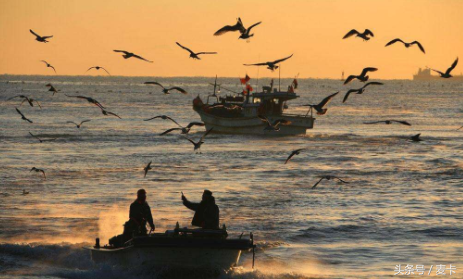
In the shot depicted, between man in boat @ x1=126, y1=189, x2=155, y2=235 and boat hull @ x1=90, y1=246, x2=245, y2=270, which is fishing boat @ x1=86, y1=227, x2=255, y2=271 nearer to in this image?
boat hull @ x1=90, y1=246, x2=245, y2=270

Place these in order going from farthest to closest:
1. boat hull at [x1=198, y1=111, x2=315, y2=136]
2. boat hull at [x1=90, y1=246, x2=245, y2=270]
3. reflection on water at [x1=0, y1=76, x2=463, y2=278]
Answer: boat hull at [x1=198, y1=111, x2=315, y2=136], reflection on water at [x1=0, y1=76, x2=463, y2=278], boat hull at [x1=90, y1=246, x2=245, y2=270]

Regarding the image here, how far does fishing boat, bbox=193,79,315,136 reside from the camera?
5453 cm

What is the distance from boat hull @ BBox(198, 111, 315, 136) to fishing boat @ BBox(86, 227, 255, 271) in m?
40.3

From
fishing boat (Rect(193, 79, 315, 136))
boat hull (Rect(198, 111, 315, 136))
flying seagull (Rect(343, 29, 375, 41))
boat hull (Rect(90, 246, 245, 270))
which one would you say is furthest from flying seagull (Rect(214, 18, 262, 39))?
boat hull (Rect(198, 111, 315, 136))

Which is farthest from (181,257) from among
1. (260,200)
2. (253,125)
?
(253,125)

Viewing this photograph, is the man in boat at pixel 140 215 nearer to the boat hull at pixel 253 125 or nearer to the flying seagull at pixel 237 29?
the flying seagull at pixel 237 29

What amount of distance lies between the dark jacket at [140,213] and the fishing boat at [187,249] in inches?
14.6

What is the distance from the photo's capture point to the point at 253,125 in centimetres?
5728

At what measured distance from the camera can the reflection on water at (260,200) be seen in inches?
758

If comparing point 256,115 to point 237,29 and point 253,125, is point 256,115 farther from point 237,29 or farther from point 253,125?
point 237,29

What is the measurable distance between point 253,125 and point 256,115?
3.45ft

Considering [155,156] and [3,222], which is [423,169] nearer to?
[155,156]

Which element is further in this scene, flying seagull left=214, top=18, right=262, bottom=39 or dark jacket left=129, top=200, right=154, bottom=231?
flying seagull left=214, top=18, right=262, bottom=39

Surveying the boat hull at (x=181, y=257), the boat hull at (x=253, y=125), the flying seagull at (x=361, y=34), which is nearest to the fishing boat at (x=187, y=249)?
the boat hull at (x=181, y=257)
